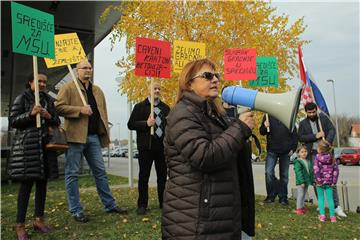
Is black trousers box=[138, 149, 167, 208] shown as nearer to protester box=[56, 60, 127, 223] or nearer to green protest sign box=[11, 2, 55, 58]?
protester box=[56, 60, 127, 223]

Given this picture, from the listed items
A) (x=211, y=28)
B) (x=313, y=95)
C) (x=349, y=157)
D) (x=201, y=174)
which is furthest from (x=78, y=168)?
(x=349, y=157)

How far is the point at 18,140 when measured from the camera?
417 cm

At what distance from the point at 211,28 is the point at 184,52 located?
3991 mm

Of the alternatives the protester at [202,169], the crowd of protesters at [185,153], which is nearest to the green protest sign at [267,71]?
the crowd of protesters at [185,153]

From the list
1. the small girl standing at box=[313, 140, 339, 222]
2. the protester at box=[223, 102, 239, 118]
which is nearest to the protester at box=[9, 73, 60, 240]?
the protester at box=[223, 102, 239, 118]

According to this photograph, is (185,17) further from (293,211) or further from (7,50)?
(7,50)

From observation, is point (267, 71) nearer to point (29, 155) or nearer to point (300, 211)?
point (300, 211)

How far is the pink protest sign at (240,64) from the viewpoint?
6.35 metres

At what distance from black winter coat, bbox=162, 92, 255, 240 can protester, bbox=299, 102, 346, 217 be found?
4.14 meters

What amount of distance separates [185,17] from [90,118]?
6.39 m

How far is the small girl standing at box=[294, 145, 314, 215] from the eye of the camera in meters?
6.11

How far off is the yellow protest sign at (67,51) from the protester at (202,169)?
3930mm

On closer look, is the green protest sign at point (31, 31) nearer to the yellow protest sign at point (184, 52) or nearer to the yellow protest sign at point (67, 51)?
the yellow protest sign at point (67, 51)

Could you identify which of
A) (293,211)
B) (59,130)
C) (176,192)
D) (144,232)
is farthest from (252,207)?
(293,211)
